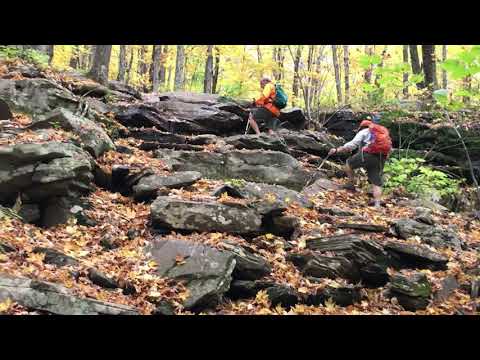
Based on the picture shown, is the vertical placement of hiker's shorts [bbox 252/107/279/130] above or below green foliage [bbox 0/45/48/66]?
below

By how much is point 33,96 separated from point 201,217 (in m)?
Result: 6.39

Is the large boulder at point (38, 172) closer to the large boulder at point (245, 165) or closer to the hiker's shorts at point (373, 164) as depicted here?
the large boulder at point (245, 165)

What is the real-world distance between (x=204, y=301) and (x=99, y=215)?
3.34m

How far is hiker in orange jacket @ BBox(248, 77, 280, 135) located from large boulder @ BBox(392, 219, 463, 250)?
234 inches

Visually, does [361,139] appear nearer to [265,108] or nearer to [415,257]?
[265,108]

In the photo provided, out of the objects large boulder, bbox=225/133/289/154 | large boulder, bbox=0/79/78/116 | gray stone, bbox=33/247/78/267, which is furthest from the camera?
large boulder, bbox=225/133/289/154

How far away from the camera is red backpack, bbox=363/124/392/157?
36.2 ft

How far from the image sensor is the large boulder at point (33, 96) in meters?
11.0

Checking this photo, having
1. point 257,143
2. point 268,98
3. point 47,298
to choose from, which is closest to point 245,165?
point 257,143

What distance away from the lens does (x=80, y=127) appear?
1039cm

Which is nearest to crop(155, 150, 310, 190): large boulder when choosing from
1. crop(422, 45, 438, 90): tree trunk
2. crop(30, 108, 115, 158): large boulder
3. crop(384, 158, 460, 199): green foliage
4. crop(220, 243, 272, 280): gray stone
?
crop(30, 108, 115, 158): large boulder

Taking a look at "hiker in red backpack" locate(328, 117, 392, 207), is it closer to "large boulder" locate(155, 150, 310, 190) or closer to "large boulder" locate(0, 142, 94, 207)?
"large boulder" locate(155, 150, 310, 190)

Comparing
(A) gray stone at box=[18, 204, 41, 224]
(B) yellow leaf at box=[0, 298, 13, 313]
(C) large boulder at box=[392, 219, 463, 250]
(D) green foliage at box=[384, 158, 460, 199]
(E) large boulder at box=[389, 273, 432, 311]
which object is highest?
(D) green foliage at box=[384, 158, 460, 199]

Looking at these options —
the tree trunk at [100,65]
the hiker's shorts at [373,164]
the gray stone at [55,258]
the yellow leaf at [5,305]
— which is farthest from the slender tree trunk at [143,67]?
the yellow leaf at [5,305]
